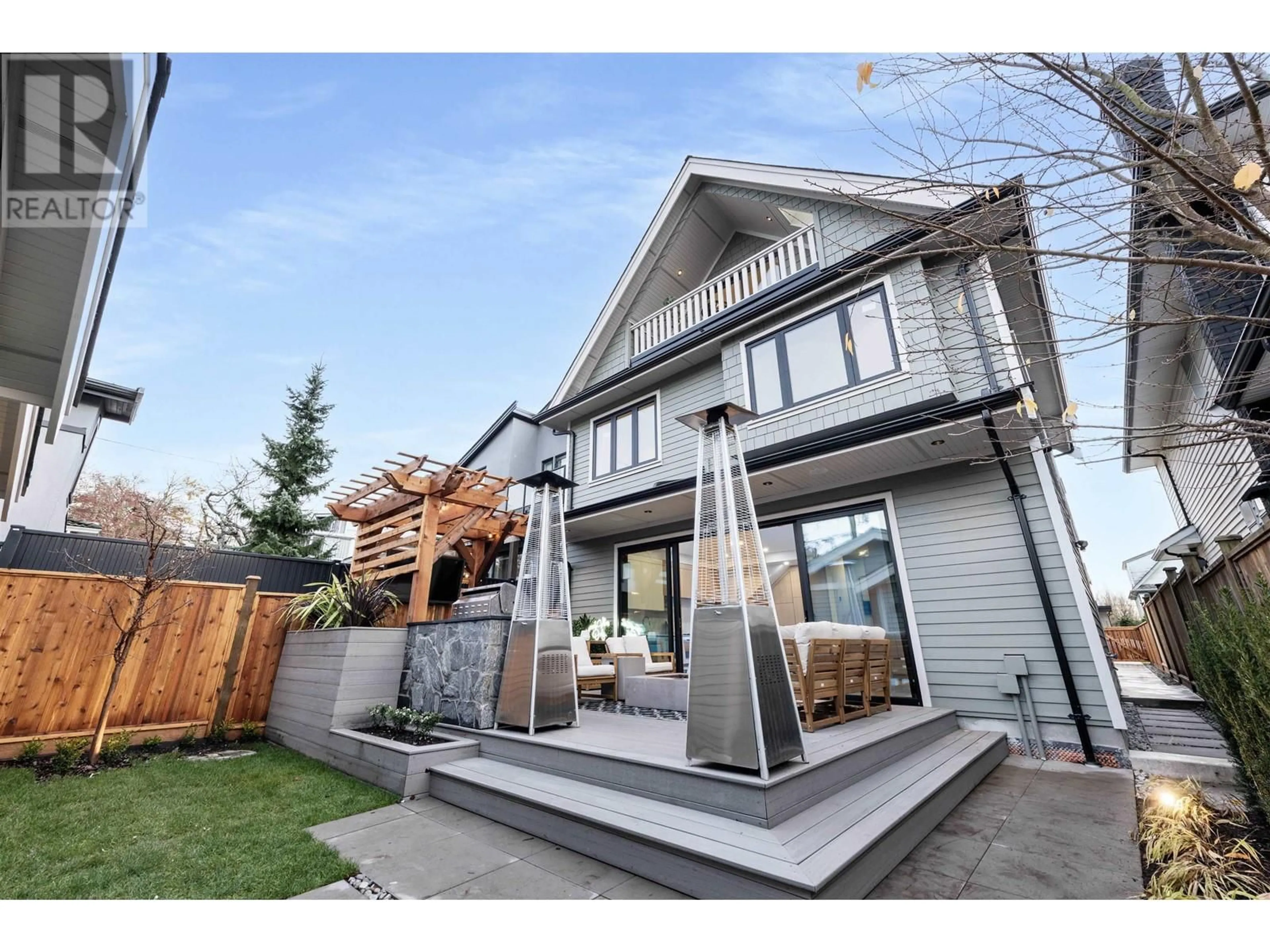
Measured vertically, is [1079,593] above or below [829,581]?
below

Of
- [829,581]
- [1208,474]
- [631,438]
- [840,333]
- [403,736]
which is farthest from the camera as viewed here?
[631,438]

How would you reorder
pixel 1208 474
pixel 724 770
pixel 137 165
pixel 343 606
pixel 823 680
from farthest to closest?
pixel 1208 474 → pixel 343 606 → pixel 823 680 → pixel 724 770 → pixel 137 165

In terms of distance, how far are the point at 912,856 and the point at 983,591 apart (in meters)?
3.23

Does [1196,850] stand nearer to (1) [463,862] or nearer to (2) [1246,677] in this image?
(2) [1246,677]

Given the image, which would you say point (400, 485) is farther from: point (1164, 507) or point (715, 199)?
point (1164, 507)

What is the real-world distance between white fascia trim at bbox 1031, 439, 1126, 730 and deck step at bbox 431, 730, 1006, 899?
159 cm

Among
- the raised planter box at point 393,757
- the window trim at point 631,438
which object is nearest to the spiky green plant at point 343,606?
the raised planter box at point 393,757

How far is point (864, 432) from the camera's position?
510cm

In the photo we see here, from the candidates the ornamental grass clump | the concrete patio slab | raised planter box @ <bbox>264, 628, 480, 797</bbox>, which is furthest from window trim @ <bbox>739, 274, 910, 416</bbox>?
raised planter box @ <bbox>264, 628, 480, 797</bbox>

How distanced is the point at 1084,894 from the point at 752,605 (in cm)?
185

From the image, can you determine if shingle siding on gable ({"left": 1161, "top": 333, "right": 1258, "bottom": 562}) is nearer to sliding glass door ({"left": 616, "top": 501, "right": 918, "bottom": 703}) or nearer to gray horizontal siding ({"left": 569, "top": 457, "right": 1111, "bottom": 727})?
gray horizontal siding ({"left": 569, "top": 457, "right": 1111, "bottom": 727})

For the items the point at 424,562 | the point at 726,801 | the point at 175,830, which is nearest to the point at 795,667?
the point at 726,801
